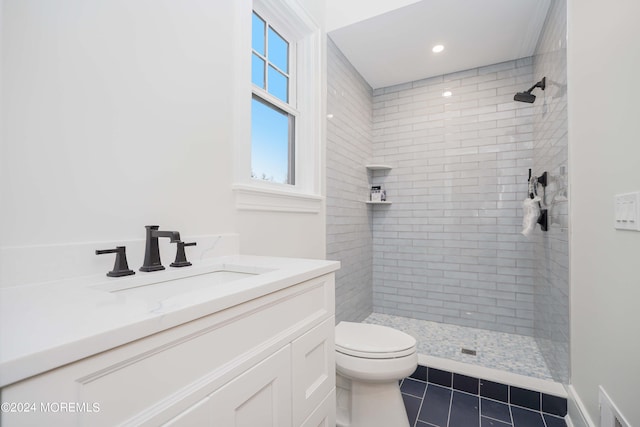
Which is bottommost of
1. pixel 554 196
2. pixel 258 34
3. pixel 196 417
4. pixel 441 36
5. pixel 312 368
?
pixel 312 368

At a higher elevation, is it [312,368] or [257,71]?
[257,71]

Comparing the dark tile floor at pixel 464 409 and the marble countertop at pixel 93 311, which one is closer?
the marble countertop at pixel 93 311

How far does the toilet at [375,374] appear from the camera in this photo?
58.4 inches

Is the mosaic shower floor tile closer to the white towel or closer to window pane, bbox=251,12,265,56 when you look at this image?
the white towel

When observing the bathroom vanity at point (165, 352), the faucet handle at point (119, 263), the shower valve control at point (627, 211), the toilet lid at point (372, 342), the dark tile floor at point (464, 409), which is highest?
the shower valve control at point (627, 211)

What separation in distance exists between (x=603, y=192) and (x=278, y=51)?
2.03m

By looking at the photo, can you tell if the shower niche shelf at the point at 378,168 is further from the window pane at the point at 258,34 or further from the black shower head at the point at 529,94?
the window pane at the point at 258,34

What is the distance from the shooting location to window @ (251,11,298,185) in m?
1.89

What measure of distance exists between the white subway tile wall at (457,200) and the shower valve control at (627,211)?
173 cm

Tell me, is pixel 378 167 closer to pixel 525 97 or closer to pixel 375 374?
pixel 525 97

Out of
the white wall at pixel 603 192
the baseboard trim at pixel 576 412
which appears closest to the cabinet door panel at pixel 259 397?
the white wall at pixel 603 192

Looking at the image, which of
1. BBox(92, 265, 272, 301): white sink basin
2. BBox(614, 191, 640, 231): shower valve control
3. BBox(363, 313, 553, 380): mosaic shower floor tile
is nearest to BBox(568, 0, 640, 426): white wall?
BBox(614, 191, 640, 231): shower valve control

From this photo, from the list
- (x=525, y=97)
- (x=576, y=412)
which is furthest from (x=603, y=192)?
(x=525, y=97)

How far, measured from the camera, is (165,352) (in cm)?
55
